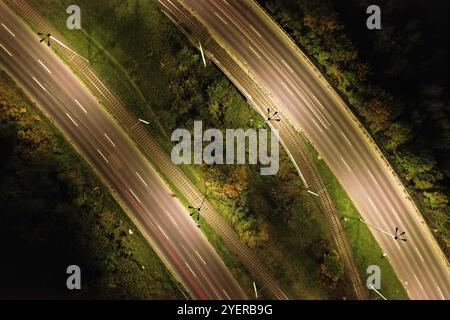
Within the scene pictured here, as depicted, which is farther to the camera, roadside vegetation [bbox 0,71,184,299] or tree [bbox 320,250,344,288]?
tree [bbox 320,250,344,288]

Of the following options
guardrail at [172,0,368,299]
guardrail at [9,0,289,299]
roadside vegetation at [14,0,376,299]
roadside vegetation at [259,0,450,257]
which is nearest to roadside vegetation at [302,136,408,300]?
guardrail at [172,0,368,299]

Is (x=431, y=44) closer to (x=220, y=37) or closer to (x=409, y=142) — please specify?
(x=409, y=142)

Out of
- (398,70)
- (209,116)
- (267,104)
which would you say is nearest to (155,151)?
(209,116)

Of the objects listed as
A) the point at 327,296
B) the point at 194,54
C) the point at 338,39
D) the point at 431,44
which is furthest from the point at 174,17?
the point at 327,296

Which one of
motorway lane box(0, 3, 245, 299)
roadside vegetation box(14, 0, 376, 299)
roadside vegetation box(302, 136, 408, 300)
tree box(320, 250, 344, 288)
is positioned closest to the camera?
tree box(320, 250, 344, 288)

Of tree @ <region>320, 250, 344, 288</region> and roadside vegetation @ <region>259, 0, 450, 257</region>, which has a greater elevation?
roadside vegetation @ <region>259, 0, 450, 257</region>

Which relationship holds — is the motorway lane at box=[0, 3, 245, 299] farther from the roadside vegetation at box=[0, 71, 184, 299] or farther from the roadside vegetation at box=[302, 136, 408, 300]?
the roadside vegetation at box=[302, 136, 408, 300]

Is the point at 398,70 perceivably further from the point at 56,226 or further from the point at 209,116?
the point at 56,226
